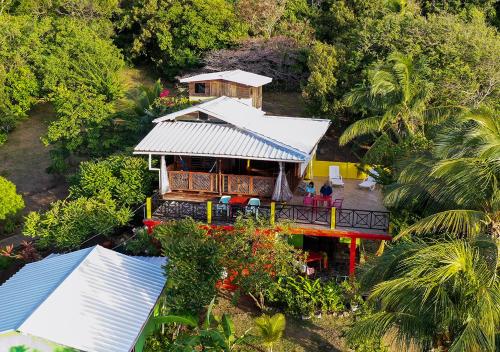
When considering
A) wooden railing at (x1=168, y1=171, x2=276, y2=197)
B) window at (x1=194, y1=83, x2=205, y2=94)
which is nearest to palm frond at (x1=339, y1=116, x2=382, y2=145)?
wooden railing at (x1=168, y1=171, x2=276, y2=197)

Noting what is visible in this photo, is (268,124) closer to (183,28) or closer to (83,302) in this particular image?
(83,302)

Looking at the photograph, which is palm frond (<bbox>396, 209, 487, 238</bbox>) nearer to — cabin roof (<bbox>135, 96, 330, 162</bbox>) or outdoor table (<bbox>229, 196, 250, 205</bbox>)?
cabin roof (<bbox>135, 96, 330, 162</bbox>)

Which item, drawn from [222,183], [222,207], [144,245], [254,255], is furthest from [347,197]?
[144,245]

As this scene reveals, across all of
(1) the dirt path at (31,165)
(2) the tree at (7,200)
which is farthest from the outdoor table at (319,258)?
(1) the dirt path at (31,165)

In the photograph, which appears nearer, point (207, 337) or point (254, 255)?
point (207, 337)

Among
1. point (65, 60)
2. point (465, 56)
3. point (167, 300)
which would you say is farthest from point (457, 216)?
point (65, 60)
